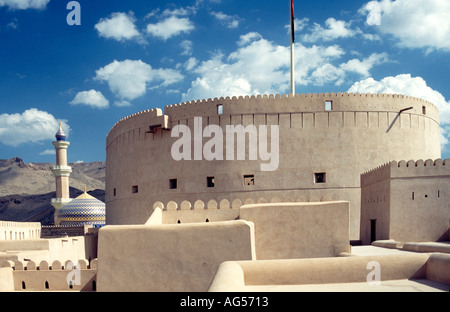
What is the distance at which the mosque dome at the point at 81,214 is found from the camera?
3506cm

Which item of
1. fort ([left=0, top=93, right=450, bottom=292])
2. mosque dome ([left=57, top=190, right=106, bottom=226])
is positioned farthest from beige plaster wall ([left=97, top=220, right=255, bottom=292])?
mosque dome ([left=57, top=190, right=106, bottom=226])

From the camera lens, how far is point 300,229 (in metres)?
11.5

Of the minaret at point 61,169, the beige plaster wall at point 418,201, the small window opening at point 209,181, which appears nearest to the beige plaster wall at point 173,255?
the beige plaster wall at point 418,201

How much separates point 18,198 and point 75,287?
54.2m

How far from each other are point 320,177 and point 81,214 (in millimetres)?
23078

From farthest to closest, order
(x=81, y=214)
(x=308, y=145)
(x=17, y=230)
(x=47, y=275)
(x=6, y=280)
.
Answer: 1. (x=81, y=214)
2. (x=17, y=230)
3. (x=308, y=145)
4. (x=47, y=275)
5. (x=6, y=280)

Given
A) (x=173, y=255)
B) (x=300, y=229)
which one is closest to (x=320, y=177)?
(x=300, y=229)

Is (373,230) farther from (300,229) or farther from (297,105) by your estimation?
(297,105)

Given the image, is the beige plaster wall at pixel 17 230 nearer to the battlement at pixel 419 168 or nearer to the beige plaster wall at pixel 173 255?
the beige plaster wall at pixel 173 255

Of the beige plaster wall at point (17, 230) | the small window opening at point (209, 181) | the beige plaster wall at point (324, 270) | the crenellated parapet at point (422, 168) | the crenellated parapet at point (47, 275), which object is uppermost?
the crenellated parapet at point (422, 168)

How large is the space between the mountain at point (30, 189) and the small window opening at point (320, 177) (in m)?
41.4

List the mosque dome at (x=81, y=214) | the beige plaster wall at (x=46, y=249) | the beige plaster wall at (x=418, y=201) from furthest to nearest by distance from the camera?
the mosque dome at (x=81, y=214), the beige plaster wall at (x=46, y=249), the beige plaster wall at (x=418, y=201)

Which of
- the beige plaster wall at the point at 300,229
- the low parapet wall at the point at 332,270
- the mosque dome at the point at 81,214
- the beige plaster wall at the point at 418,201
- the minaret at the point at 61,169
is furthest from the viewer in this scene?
the minaret at the point at 61,169

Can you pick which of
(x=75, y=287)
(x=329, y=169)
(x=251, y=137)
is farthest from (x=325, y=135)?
(x=75, y=287)
